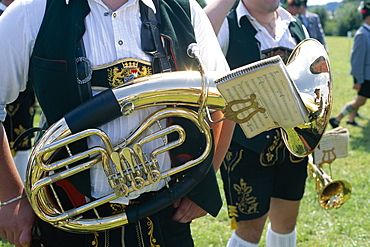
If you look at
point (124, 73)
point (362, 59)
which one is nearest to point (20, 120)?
point (124, 73)

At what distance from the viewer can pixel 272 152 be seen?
9.04 ft

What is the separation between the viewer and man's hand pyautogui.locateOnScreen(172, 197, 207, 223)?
1836 millimetres

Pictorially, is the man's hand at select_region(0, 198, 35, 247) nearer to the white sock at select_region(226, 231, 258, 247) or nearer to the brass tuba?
the brass tuba

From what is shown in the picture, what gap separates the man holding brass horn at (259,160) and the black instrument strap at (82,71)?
3.85 ft

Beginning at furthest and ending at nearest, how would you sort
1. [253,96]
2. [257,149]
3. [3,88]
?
[257,149]
[3,88]
[253,96]

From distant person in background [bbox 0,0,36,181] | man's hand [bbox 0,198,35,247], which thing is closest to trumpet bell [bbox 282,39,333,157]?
man's hand [bbox 0,198,35,247]

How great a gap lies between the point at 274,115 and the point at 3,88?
37.9 inches

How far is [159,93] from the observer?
155cm

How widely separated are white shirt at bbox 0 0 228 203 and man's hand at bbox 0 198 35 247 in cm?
26

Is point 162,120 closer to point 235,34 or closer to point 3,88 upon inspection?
point 3,88

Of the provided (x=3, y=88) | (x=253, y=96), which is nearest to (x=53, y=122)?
(x=3, y=88)

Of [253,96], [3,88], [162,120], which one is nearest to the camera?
[253,96]

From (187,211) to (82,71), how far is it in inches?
27.3

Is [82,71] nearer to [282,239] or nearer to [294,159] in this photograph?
[294,159]
